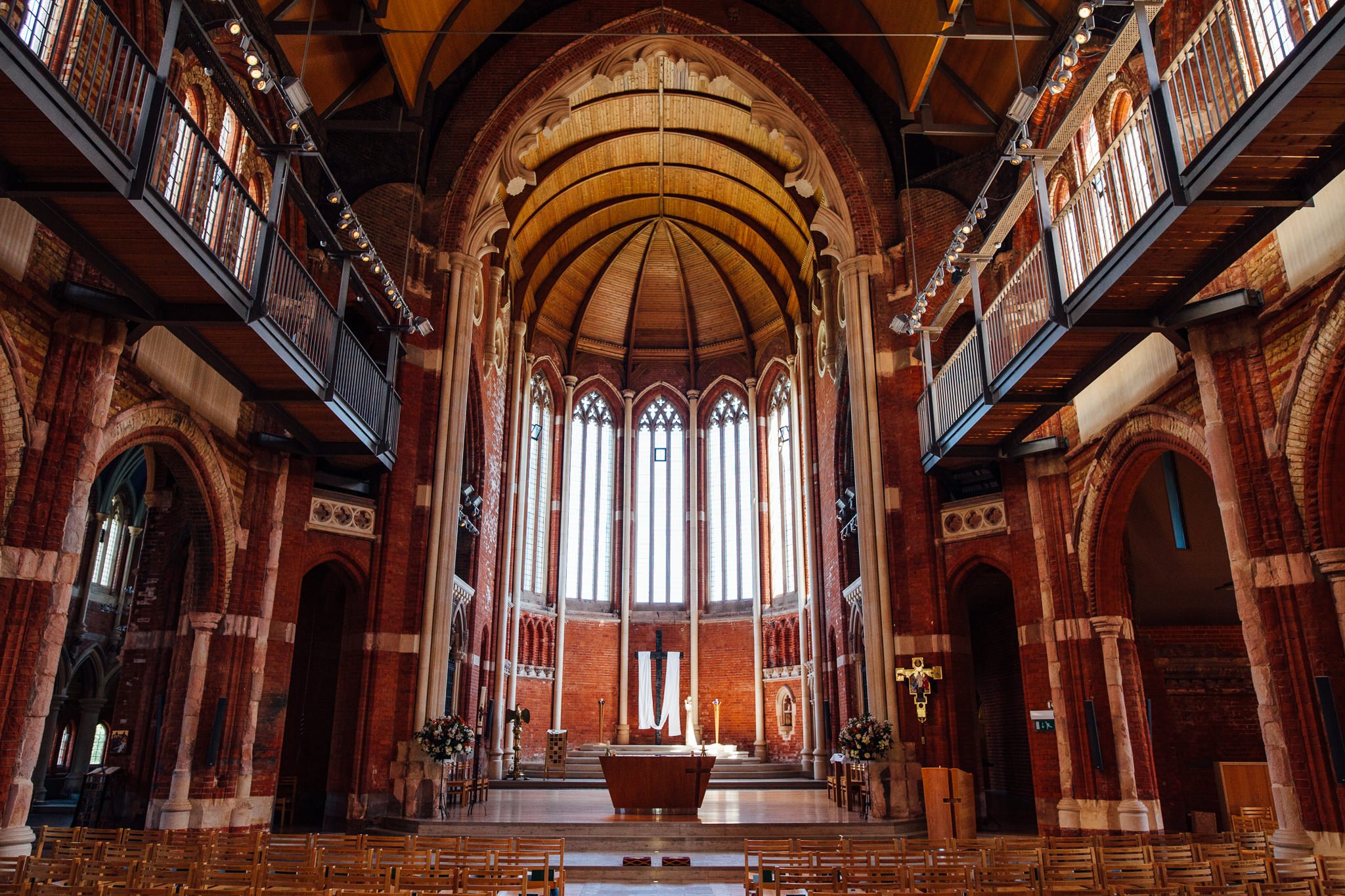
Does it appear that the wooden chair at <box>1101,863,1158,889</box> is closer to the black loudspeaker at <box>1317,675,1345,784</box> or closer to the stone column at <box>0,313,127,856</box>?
the black loudspeaker at <box>1317,675,1345,784</box>

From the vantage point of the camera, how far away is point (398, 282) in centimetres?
1847

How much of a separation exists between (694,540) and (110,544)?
1905 centimetres

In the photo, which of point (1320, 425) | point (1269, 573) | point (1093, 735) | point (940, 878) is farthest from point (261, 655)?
point (1320, 425)

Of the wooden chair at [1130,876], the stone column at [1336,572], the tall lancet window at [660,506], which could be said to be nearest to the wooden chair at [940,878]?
the wooden chair at [1130,876]

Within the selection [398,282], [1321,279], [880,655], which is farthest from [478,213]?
[1321,279]

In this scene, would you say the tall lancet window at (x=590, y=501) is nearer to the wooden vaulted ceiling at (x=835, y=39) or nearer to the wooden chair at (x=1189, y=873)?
the wooden vaulted ceiling at (x=835, y=39)

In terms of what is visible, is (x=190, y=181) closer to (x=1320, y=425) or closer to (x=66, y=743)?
(x=1320, y=425)

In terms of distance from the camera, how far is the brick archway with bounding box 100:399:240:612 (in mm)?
11828

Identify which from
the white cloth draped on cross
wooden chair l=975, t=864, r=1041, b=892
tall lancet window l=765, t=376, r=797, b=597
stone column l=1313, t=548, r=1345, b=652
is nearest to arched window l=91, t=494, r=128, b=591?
the white cloth draped on cross

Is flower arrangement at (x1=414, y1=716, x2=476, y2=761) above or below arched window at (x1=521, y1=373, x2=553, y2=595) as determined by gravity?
below

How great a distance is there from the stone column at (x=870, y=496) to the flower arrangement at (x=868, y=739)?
264mm

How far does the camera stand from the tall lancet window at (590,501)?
31500mm

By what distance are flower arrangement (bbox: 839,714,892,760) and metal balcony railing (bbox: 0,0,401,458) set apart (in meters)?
9.98

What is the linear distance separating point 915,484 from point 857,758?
520 centimetres
